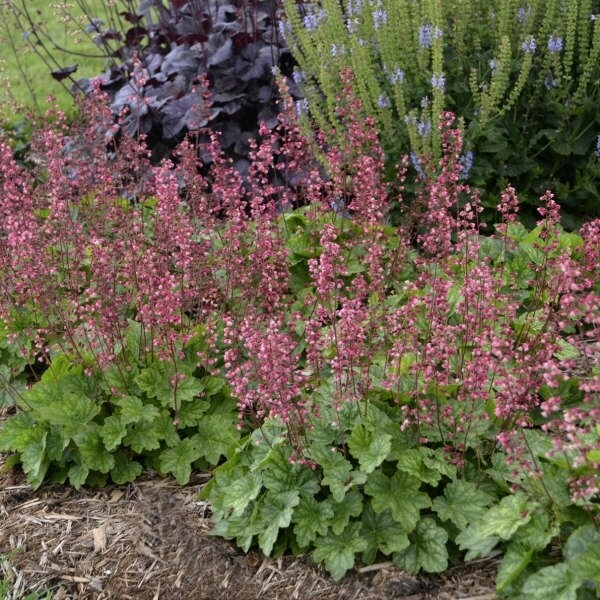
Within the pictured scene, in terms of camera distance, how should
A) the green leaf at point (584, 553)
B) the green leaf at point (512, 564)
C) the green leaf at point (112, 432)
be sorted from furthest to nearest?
the green leaf at point (112, 432)
the green leaf at point (512, 564)
the green leaf at point (584, 553)

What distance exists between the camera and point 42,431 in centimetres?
352

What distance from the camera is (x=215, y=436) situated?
3467 mm

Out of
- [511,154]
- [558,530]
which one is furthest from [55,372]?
[511,154]

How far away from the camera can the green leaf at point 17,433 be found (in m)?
3.49

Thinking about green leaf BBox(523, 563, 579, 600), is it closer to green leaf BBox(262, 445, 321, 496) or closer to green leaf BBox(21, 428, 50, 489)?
green leaf BBox(262, 445, 321, 496)

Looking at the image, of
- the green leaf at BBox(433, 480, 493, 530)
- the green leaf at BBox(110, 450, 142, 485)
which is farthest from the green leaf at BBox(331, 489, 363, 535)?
the green leaf at BBox(110, 450, 142, 485)

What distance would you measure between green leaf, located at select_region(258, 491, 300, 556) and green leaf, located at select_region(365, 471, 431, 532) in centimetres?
27

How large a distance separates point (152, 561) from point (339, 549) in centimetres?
71

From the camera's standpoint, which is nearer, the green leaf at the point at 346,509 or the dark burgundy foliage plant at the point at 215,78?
the green leaf at the point at 346,509

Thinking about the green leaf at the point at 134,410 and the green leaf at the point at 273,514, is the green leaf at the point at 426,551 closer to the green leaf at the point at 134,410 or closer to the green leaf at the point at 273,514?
the green leaf at the point at 273,514

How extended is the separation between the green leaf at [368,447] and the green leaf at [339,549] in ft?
0.73

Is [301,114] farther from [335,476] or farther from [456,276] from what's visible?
[335,476]

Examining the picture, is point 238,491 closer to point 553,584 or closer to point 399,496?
point 399,496

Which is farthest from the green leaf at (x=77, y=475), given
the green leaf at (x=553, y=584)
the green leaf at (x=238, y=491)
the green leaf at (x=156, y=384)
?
the green leaf at (x=553, y=584)
